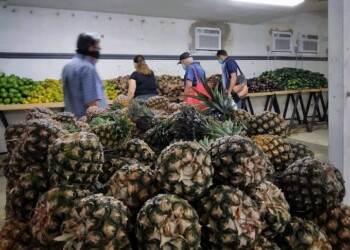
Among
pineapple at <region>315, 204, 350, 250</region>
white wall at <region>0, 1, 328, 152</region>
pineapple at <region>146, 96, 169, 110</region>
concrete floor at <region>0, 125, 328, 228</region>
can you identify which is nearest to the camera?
pineapple at <region>315, 204, 350, 250</region>

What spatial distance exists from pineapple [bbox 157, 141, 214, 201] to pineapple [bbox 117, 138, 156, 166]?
365 millimetres

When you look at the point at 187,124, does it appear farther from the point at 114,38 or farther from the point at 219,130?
the point at 114,38

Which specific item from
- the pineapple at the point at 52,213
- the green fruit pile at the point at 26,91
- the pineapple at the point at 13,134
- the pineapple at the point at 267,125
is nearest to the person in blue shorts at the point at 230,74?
the green fruit pile at the point at 26,91

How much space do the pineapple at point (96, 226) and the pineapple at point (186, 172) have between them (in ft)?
0.52

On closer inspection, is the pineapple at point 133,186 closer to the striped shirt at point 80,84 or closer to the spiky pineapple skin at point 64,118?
the spiky pineapple skin at point 64,118

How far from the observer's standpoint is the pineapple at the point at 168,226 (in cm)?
87

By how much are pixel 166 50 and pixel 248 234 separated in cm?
774

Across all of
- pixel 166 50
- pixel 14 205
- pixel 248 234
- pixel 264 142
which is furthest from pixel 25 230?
pixel 166 50

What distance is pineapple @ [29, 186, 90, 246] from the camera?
0.96m

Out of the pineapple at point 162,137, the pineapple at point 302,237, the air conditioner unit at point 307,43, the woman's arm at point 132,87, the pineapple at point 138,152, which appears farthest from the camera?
the air conditioner unit at point 307,43

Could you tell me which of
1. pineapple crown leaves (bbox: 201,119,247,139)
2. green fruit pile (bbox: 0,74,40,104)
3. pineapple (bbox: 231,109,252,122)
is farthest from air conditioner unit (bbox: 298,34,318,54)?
pineapple crown leaves (bbox: 201,119,247,139)

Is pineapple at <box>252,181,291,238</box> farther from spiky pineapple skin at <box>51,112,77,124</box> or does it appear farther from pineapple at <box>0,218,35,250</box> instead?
spiky pineapple skin at <box>51,112,77,124</box>

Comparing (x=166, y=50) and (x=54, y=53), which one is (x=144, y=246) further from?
(x=166, y=50)

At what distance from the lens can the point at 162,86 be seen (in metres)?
7.25
